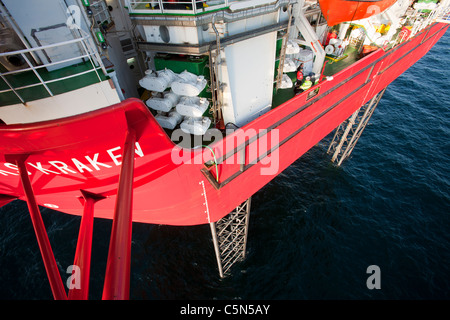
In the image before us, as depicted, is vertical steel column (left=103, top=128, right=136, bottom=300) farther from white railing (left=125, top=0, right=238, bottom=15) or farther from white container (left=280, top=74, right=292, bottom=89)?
white container (left=280, top=74, right=292, bottom=89)

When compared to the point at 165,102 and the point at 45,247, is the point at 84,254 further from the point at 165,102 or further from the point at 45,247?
the point at 165,102

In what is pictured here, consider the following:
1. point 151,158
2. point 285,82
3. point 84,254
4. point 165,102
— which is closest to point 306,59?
point 285,82

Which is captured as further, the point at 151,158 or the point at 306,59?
the point at 306,59

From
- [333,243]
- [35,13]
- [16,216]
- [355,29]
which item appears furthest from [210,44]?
[16,216]

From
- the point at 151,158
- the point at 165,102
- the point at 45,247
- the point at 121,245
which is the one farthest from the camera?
the point at 165,102
